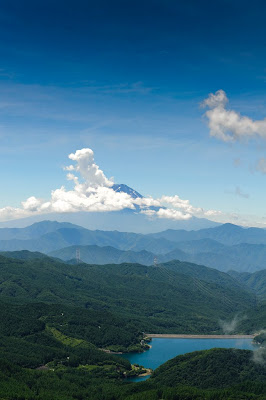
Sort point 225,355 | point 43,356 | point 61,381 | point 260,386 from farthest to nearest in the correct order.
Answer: point 43,356 → point 225,355 → point 61,381 → point 260,386

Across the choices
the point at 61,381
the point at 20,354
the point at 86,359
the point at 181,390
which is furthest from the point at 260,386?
the point at 20,354

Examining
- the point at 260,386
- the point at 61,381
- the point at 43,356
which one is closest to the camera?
the point at 260,386

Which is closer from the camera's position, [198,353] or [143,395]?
[143,395]

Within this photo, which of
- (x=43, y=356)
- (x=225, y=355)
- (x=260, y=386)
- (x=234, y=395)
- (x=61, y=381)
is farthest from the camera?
(x=43, y=356)

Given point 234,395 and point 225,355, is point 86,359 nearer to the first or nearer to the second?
point 225,355

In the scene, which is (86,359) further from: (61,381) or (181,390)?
(181,390)

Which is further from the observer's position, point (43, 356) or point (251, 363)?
point (43, 356)

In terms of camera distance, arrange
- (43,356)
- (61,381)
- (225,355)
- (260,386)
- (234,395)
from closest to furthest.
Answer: (234,395), (260,386), (61,381), (225,355), (43,356)

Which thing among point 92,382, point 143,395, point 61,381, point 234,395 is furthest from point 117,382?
point 234,395
